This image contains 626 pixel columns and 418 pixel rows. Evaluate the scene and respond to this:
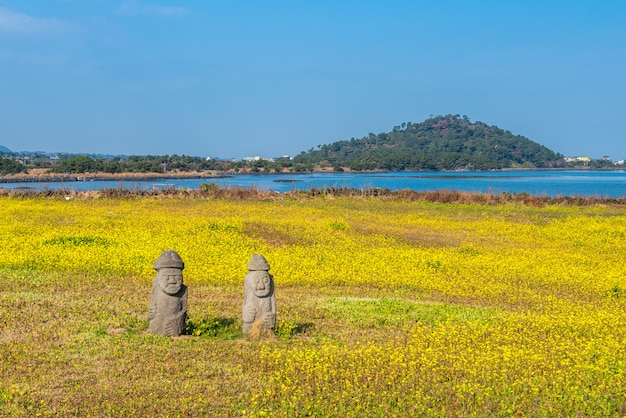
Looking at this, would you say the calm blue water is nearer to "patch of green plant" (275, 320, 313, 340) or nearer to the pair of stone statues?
"patch of green plant" (275, 320, 313, 340)

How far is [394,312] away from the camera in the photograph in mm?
15375

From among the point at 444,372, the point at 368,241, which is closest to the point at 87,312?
the point at 444,372

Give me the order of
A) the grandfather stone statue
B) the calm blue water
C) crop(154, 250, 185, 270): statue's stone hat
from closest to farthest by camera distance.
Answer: the grandfather stone statue < crop(154, 250, 185, 270): statue's stone hat < the calm blue water

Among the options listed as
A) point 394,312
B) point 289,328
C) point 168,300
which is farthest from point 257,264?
point 394,312

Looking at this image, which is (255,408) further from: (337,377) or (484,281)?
(484,281)

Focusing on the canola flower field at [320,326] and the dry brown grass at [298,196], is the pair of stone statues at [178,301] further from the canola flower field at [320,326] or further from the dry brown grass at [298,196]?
the dry brown grass at [298,196]

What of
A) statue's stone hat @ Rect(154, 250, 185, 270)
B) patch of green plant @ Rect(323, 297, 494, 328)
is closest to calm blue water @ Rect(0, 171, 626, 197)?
patch of green plant @ Rect(323, 297, 494, 328)

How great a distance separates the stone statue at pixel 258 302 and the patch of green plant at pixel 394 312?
7.54 ft

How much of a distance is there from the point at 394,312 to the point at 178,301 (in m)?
5.01

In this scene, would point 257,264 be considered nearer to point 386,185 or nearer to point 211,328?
point 211,328

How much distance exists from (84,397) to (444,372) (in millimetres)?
5360

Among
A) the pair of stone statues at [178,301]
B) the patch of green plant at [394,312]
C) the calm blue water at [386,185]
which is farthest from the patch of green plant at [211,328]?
the calm blue water at [386,185]

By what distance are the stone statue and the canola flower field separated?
0.32m

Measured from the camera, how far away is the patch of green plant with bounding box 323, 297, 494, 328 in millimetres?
14625
